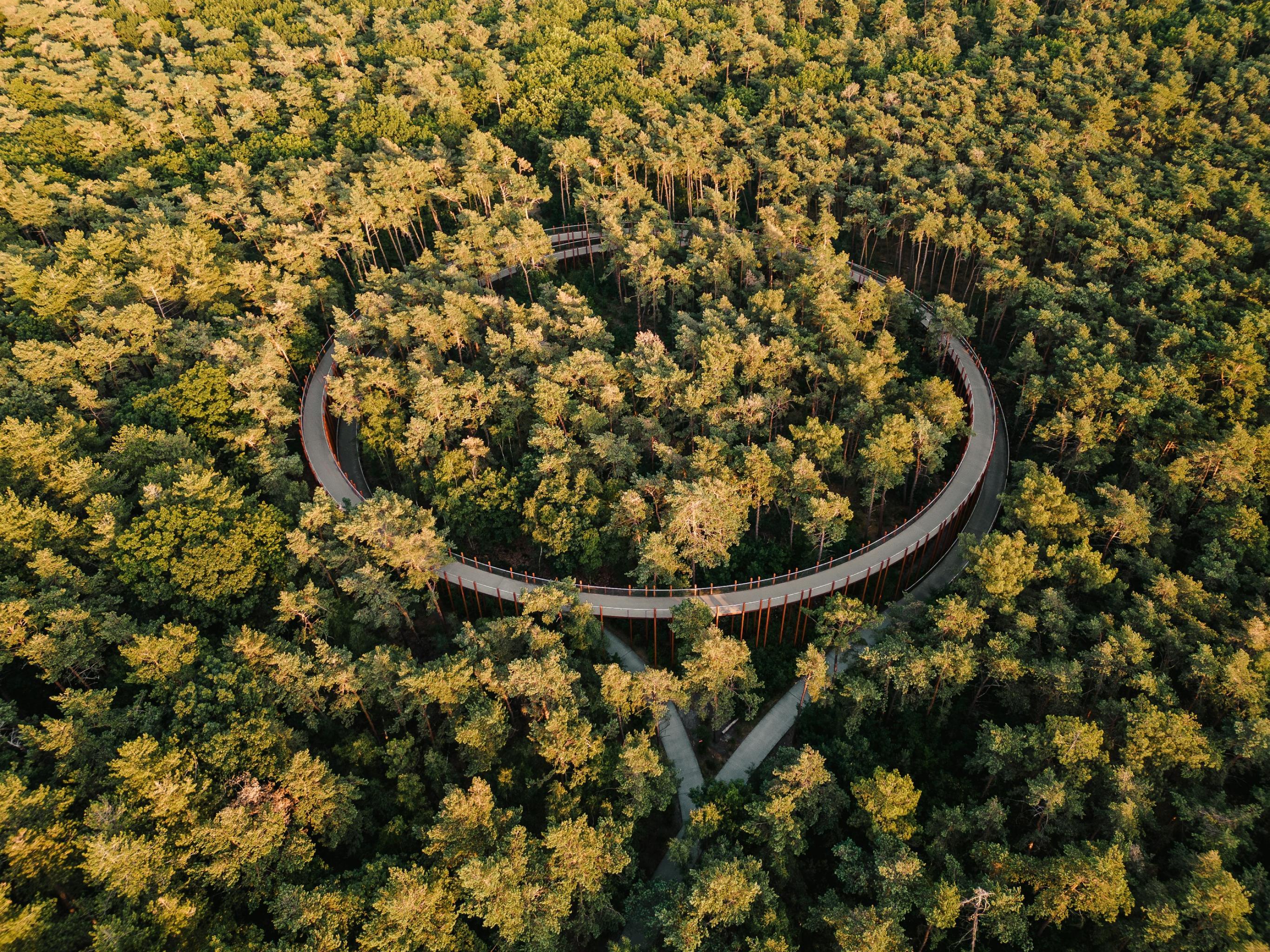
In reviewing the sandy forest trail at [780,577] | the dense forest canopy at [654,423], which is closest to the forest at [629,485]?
the dense forest canopy at [654,423]

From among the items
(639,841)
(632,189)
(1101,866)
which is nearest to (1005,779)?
(1101,866)

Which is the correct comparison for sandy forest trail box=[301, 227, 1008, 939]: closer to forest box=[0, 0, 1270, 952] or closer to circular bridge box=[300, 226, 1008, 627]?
circular bridge box=[300, 226, 1008, 627]

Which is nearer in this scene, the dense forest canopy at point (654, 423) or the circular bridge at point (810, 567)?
the circular bridge at point (810, 567)

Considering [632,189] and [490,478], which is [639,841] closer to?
[490,478]

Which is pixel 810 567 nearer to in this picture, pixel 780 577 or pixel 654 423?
pixel 780 577

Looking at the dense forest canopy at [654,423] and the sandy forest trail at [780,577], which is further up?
the dense forest canopy at [654,423]

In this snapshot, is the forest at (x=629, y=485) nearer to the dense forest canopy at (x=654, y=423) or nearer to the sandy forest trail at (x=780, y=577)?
the dense forest canopy at (x=654, y=423)

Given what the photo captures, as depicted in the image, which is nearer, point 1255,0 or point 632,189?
point 632,189

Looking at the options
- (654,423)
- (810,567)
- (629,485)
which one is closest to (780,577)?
(810,567)
